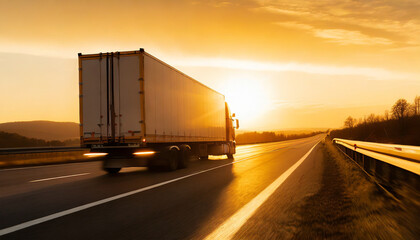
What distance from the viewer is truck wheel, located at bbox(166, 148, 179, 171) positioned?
40.1 ft

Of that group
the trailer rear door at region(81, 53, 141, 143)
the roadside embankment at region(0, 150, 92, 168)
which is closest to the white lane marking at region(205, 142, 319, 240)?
the trailer rear door at region(81, 53, 141, 143)

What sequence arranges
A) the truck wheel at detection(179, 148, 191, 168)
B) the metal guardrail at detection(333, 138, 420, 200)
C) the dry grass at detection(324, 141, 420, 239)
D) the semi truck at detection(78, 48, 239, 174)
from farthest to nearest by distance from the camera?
the truck wheel at detection(179, 148, 191, 168)
the semi truck at detection(78, 48, 239, 174)
the metal guardrail at detection(333, 138, 420, 200)
the dry grass at detection(324, 141, 420, 239)

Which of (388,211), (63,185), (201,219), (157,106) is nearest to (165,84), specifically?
(157,106)

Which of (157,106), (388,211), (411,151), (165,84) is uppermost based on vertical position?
(165,84)

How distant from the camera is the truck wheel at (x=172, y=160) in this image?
40.1 ft

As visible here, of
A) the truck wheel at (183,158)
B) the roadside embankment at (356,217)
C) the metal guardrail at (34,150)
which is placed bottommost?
the roadside embankment at (356,217)

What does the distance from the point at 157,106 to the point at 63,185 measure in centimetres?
437

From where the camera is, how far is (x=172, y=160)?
41.2 ft

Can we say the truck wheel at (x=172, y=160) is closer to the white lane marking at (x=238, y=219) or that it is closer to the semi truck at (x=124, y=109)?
the semi truck at (x=124, y=109)

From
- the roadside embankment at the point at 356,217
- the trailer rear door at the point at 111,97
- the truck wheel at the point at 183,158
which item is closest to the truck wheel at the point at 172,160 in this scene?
the truck wheel at the point at 183,158

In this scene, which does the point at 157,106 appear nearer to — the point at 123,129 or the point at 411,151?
the point at 123,129

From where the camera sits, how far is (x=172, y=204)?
5926 millimetres

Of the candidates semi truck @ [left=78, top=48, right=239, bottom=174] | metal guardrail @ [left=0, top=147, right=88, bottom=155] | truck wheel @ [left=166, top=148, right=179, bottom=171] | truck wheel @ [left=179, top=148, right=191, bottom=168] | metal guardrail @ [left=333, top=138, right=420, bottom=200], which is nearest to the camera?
metal guardrail @ [left=333, top=138, right=420, bottom=200]

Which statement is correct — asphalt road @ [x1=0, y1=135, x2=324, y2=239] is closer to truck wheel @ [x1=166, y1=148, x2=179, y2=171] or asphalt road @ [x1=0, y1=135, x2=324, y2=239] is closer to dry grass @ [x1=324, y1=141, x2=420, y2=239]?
dry grass @ [x1=324, y1=141, x2=420, y2=239]
